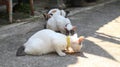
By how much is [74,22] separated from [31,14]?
1.44 meters

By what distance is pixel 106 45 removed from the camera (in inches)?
228

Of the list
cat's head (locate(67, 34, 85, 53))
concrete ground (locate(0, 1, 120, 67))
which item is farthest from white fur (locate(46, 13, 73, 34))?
cat's head (locate(67, 34, 85, 53))

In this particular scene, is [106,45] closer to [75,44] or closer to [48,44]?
[75,44]

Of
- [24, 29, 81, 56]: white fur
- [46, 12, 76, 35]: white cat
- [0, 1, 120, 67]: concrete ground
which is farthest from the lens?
[46, 12, 76, 35]: white cat

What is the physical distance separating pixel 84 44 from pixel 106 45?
430mm

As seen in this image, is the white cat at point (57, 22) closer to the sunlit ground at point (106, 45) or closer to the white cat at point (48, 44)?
the sunlit ground at point (106, 45)

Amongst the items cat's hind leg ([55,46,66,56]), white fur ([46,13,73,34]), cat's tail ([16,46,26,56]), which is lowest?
cat's tail ([16,46,26,56])

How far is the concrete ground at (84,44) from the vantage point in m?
4.70

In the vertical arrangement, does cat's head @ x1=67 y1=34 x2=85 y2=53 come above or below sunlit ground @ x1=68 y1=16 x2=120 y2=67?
above

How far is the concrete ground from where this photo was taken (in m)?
4.70

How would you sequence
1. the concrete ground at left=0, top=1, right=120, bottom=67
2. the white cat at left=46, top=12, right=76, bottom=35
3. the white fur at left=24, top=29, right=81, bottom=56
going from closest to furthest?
the concrete ground at left=0, top=1, right=120, bottom=67
the white fur at left=24, top=29, right=81, bottom=56
the white cat at left=46, top=12, right=76, bottom=35

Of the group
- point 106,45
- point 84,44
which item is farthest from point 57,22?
point 106,45

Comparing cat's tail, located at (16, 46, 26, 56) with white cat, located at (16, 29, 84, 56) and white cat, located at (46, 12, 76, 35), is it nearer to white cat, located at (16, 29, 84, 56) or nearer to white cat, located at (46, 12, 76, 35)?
white cat, located at (16, 29, 84, 56)

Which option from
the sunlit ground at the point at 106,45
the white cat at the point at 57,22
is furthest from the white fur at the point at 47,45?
the white cat at the point at 57,22
